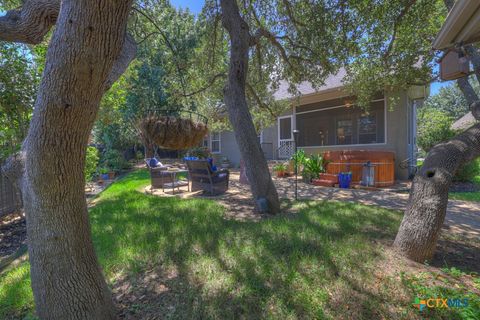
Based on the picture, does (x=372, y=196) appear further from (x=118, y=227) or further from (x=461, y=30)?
(x=118, y=227)

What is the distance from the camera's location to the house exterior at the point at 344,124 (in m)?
9.90

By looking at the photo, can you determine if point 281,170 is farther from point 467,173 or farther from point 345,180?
point 467,173

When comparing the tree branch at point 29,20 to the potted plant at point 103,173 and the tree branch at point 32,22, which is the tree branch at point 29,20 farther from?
the potted plant at point 103,173

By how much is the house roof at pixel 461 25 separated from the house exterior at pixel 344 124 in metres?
6.28

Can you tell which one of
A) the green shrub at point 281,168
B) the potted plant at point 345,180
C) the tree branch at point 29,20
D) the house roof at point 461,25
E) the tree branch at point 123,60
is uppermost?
the tree branch at point 29,20

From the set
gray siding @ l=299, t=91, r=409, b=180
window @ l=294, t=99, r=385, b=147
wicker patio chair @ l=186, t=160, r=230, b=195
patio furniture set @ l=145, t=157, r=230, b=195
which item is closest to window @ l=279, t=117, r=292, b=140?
window @ l=294, t=99, r=385, b=147

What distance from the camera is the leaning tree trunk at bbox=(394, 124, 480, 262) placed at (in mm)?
2992

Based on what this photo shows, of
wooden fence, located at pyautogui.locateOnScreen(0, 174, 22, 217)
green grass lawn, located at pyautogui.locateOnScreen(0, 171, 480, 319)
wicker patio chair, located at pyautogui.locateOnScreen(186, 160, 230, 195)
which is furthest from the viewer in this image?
wicker patio chair, located at pyautogui.locateOnScreen(186, 160, 230, 195)

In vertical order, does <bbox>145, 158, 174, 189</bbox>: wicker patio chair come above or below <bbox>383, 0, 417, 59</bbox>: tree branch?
below

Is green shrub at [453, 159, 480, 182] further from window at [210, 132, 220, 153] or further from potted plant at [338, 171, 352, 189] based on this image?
window at [210, 132, 220, 153]

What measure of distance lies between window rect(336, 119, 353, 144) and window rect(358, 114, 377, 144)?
460mm

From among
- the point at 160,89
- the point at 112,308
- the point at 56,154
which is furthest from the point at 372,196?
the point at 160,89

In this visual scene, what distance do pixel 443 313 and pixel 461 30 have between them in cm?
346

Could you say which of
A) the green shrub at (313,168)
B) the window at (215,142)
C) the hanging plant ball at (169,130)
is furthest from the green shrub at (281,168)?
the window at (215,142)
